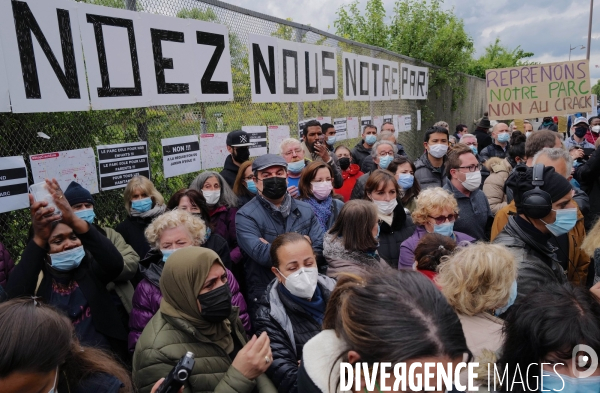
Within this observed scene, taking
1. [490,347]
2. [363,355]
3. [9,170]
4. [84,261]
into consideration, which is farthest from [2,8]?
[490,347]

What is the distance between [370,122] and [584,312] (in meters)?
8.21

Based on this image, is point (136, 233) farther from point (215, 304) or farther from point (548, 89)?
point (548, 89)

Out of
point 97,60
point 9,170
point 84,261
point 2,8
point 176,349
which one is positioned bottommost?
point 176,349

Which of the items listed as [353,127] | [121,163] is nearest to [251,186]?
[121,163]

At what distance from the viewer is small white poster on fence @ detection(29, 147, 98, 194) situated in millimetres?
3508

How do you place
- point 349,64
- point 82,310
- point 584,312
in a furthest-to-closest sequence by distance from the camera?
1. point 349,64
2. point 82,310
3. point 584,312

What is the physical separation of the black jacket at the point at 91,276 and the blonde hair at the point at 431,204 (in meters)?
2.24

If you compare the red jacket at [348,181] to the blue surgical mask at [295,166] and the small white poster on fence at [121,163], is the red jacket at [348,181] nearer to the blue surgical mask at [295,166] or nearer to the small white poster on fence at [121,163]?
the blue surgical mask at [295,166]

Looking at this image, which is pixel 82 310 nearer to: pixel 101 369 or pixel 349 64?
pixel 101 369

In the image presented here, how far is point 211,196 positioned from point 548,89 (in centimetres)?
649

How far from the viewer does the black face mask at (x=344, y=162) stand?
6.24 meters

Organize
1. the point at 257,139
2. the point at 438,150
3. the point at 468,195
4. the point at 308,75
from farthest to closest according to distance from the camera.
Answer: the point at 308,75 → the point at 257,139 → the point at 438,150 → the point at 468,195

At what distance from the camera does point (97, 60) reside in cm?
381

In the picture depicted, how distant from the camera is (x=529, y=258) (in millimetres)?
2693
